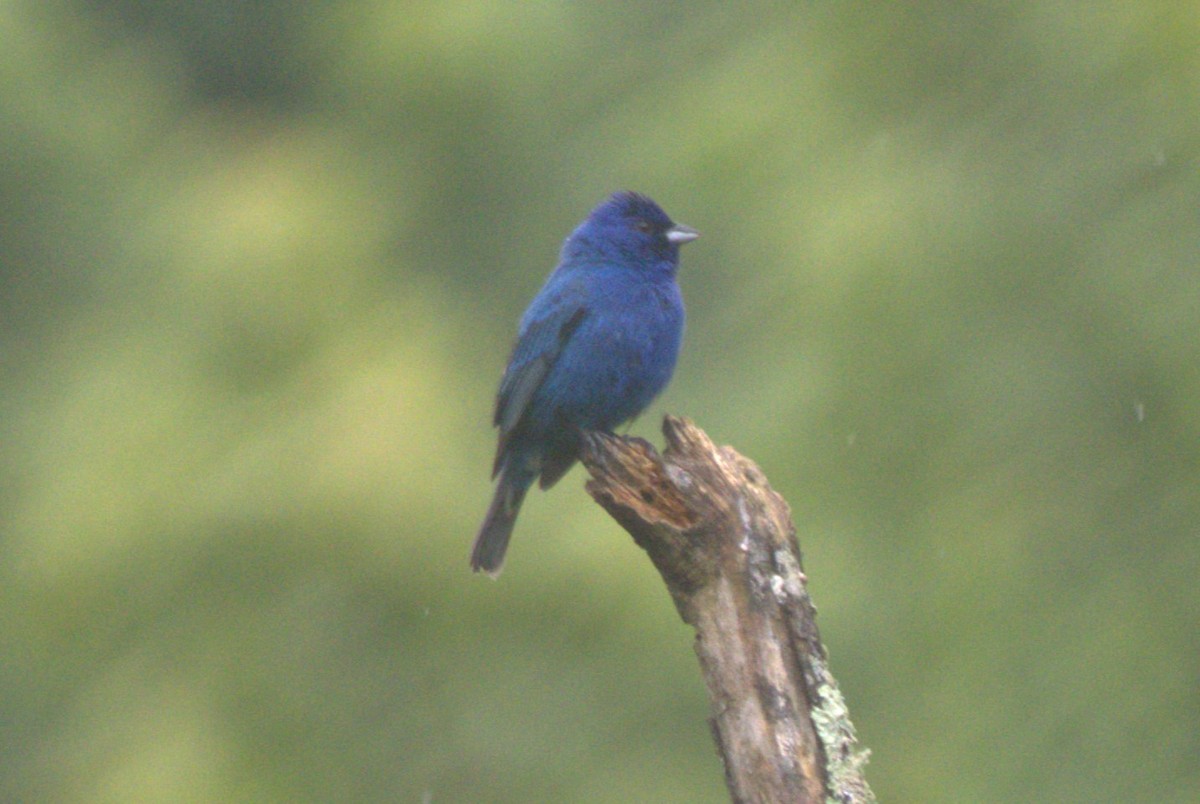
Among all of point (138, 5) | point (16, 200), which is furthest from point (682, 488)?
point (138, 5)

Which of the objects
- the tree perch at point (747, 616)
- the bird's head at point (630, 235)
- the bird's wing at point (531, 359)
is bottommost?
the tree perch at point (747, 616)

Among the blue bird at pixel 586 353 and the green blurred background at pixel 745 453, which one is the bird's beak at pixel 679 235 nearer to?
the blue bird at pixel 586 353

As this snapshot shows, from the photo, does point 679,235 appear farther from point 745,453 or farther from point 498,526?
point 745,453

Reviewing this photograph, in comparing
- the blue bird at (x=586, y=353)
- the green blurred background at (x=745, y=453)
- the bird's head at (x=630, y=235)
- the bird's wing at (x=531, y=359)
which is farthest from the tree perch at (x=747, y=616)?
the green blurred background at (x=745, y=453)

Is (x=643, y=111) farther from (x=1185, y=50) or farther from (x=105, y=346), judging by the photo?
(x=1185, y=50)

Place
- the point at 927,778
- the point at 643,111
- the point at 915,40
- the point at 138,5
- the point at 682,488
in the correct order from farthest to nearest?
the point at 138,5 < the point at 643,111 < the point at 915,40 < the point at 927,778 < the point at 682,488

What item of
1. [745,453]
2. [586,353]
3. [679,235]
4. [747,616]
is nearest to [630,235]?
[679,235]
